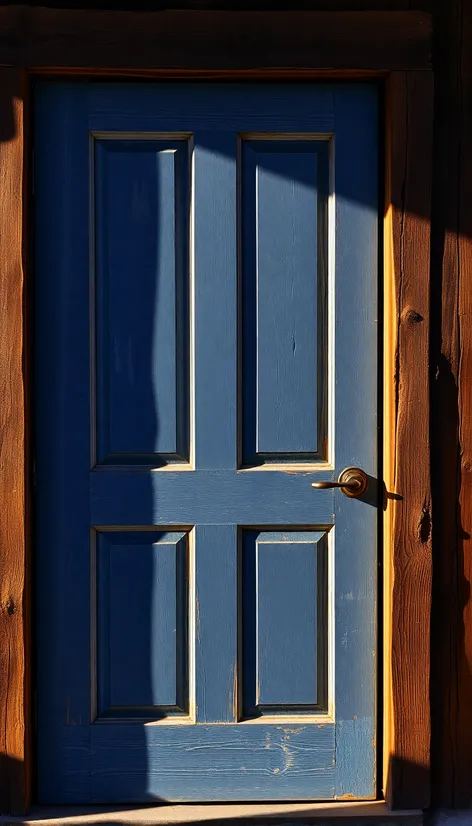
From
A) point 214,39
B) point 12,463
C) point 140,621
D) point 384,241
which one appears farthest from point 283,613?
point 214,39

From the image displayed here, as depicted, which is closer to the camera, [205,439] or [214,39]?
[214,39]

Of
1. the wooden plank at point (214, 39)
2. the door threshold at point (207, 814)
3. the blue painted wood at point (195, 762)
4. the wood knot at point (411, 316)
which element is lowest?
the door threshold at point (207, 814)

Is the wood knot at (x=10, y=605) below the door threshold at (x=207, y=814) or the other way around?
the other way around

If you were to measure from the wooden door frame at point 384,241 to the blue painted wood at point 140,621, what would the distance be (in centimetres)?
23

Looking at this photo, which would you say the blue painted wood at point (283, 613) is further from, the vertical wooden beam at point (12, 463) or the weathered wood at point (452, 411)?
the vertical wooden beam at point (12, 463)

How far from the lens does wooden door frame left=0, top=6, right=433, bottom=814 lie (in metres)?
2.29

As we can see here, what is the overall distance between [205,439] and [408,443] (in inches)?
23.0

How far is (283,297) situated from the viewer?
241cm

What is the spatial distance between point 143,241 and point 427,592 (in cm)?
131

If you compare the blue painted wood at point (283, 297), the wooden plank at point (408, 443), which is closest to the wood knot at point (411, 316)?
the wooden plank at point (408, 443)

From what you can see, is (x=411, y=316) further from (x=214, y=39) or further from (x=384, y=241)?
(x=214, y=39)

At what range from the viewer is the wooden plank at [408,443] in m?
2.32

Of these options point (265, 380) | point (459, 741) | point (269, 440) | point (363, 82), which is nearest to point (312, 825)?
point (459, 741)

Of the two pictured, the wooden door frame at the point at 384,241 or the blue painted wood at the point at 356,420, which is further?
the blue painted wood at the point at 356,420
